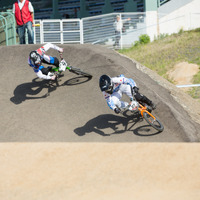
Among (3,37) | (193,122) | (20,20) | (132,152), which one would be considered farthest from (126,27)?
(132,152)

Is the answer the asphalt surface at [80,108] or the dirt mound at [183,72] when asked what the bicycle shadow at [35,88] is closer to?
the asphalt surface at [80,108]

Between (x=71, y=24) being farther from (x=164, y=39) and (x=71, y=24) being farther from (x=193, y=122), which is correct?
(x=193, y=122)

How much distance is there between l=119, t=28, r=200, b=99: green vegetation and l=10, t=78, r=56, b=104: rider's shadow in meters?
8.58

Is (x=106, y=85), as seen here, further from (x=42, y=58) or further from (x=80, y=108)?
(x=42, y=58)

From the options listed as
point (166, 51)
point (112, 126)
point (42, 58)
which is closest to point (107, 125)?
point (112, 126)

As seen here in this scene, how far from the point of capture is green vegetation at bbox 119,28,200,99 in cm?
2162

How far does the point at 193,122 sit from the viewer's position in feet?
38.8

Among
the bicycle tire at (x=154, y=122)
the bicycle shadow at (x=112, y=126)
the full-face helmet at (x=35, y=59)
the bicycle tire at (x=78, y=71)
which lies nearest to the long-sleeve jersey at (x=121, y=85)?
the bicycle tire at (x=154, y=122)

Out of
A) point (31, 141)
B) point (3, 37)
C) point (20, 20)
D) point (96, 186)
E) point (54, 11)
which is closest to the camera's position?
point (96, 186)

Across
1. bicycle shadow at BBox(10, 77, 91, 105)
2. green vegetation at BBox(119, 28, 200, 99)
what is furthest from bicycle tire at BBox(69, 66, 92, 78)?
green vegetation at BBox(119, 28, 200, 99)

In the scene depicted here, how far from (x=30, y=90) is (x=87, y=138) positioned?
370 centimetres

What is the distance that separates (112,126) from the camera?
11445mm

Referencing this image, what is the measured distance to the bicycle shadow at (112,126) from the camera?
439 inches

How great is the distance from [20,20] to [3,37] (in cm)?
425
